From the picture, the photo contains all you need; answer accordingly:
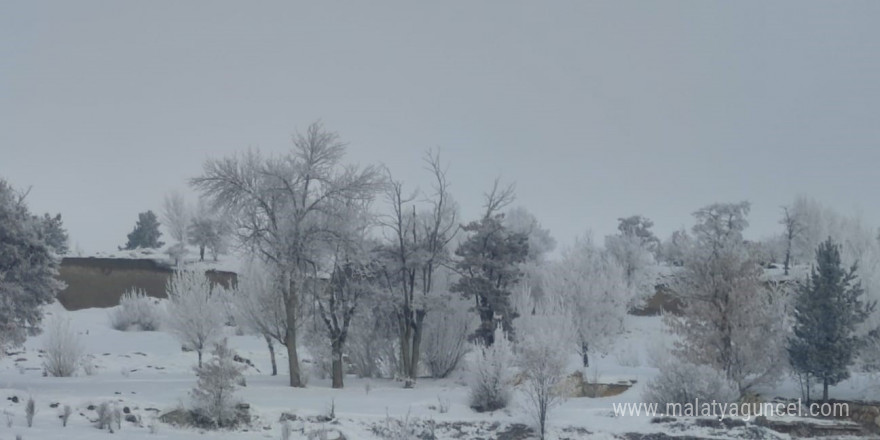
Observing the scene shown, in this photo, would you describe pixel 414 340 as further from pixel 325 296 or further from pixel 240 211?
pixel 240 211

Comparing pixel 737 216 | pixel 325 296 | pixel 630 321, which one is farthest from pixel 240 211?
pixel 737 216

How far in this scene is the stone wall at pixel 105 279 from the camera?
48759 millimetres

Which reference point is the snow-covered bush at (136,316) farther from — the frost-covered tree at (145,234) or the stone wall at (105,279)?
the frost-covered tree at (145,234)

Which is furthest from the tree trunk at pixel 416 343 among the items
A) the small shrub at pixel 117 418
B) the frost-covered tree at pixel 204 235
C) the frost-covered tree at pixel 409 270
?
the frost-covered tree at pixel 204 235

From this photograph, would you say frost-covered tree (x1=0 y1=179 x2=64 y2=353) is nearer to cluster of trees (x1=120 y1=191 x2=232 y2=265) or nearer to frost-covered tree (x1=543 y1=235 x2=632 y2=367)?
frost-covered tree (x1=543 y1=235 x2=632 y2=367)

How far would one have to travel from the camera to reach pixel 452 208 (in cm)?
3159

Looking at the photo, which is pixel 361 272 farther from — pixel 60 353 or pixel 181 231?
pixel 181 231

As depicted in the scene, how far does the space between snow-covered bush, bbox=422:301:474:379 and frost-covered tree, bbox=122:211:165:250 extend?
5663 centimetres

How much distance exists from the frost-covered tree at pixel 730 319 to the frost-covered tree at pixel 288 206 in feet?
34.7

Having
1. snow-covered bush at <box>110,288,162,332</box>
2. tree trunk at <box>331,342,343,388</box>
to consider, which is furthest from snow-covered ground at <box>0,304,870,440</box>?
snow-covered bush at <box>110,288,162,332</box>

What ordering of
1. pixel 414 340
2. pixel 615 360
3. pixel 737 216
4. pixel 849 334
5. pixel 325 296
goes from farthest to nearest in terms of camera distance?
pixel 737 216 < pixel 615 360 < pixel 414 340 < pixel 325 296 < pixel 849 334

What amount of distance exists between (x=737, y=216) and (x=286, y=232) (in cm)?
5315

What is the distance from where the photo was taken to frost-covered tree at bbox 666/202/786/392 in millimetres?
23156

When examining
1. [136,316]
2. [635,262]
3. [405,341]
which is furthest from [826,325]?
[635,262]
